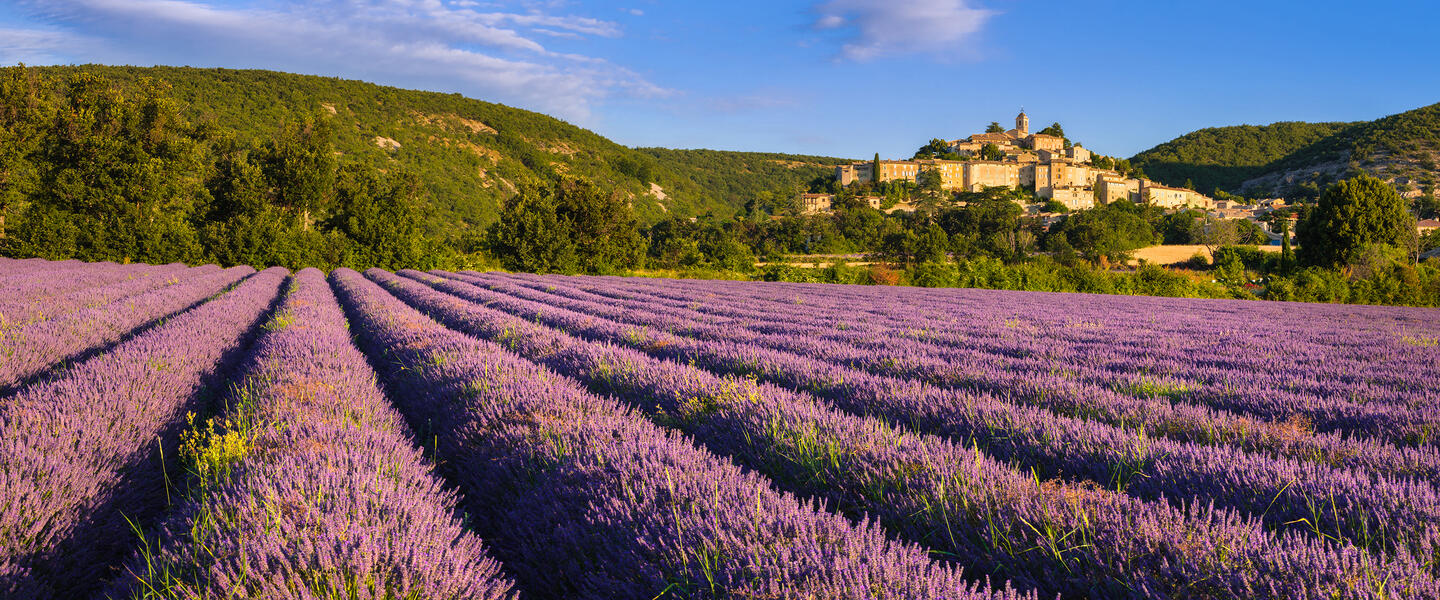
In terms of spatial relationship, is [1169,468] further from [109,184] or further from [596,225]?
[109,184]

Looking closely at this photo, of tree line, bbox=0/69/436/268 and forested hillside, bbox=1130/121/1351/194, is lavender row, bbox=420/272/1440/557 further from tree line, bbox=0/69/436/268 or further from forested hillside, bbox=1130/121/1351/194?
forested hillside, bbox=1130/121/1351/194

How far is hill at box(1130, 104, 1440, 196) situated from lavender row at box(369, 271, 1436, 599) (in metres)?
164

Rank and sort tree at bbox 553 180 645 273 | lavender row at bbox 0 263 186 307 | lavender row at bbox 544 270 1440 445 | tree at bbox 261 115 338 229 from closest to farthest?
lavender row at bbox 544 270 1440 445
lavender row at bbox 0 263 186 307
tree at bbox 261 115 338 229
tree at bbox 553 180 645 273

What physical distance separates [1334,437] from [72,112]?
4263cm

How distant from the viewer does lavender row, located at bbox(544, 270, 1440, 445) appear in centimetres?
374

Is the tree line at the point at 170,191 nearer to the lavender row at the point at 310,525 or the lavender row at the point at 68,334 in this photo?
the lavender row at the point at 68,334

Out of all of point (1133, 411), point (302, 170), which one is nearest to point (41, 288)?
point (1133, 411)

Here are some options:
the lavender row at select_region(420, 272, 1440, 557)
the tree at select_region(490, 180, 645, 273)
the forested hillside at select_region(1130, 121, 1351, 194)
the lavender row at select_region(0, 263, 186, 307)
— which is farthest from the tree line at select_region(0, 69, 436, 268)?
→ the forested hillside at select_region(1130, 121, 1351, 194)

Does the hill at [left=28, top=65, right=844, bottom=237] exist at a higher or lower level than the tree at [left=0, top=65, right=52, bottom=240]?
higher

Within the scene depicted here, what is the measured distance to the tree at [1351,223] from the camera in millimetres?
36594

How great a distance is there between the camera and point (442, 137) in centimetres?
10481

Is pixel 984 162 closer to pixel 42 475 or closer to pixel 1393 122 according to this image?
pixel 1393 122

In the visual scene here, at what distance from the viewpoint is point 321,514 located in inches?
76.0

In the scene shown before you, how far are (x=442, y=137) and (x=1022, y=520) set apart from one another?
117357 millimetres
